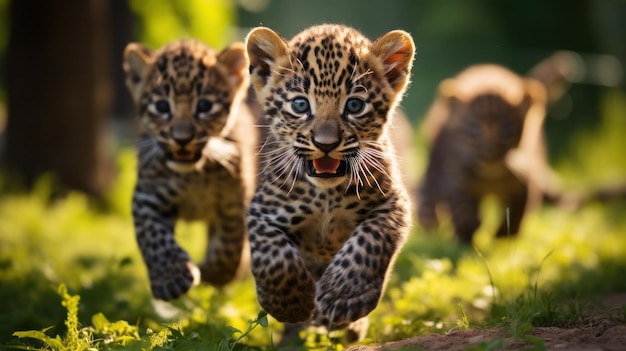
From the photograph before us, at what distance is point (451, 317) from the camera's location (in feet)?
21.2

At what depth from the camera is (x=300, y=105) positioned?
535 centimetres

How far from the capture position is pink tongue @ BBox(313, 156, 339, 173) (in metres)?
5.14

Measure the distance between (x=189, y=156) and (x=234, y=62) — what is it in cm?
83

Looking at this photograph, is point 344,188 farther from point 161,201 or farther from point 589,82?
point 589,82

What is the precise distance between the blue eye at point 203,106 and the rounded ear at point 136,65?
21.3 inches

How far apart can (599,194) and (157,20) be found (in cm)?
634

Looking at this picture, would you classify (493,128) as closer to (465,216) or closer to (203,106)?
(465,216)

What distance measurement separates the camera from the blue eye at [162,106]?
6.89 meters

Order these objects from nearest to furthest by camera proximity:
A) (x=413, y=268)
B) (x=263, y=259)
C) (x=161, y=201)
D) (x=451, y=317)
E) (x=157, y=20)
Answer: (x=263, y=259)
(x=451, y=317)
(x=161, y=201)
(x=413, y=268)
(x=157, y=20)

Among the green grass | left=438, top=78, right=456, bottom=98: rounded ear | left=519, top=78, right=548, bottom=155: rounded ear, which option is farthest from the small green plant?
left=438, top=78, right=456, bottom=98: rounded ear

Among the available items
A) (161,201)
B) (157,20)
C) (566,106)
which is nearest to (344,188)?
(161,201)

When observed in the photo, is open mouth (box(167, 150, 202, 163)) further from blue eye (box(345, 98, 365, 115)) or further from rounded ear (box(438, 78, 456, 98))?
rounded ear (box(438, 78, 456, 98))

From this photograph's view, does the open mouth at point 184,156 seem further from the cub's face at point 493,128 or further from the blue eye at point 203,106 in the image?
the cub's face at point 493,128

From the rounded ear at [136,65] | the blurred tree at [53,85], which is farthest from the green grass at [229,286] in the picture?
the rounded ear at [136,65]
